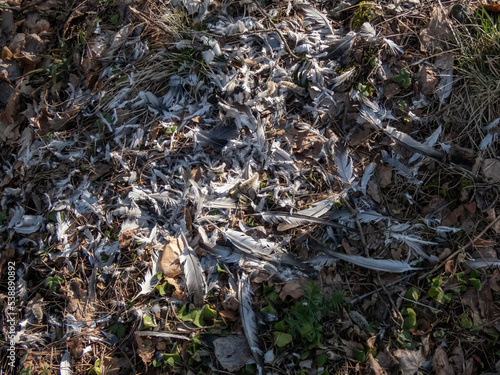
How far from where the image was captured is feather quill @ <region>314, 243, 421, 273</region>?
6.77ft

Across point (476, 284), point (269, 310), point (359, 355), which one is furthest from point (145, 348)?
point (476, 284)

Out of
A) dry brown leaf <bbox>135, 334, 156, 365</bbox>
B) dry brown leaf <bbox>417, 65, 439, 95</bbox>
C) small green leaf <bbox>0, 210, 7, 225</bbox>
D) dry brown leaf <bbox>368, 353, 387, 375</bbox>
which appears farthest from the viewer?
small green leaf <bbox>0, 210, 7, 225</bbox>

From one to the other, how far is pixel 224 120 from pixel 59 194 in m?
1.29

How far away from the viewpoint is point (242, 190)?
2.25 meters

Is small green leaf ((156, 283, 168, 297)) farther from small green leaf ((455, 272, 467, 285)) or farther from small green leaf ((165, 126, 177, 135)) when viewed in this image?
small green leaf ((455, 272, 467, 285))

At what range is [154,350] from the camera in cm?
203

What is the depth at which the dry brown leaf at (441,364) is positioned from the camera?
76.0 inches

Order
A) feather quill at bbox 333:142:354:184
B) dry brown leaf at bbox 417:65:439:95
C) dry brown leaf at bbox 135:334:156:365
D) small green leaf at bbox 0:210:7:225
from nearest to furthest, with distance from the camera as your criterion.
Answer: dry brown leaf at bbox 135:334:156:365, feather quill at bbox 333:142:354:184, dry brown leaf at bbox 417:65:439:95, small green leaf at bbox 0:210:7:225

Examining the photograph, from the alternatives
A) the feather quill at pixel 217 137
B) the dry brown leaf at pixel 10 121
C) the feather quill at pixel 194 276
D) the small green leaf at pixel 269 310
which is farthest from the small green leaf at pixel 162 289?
the dry brown leaf at pixel 10 121

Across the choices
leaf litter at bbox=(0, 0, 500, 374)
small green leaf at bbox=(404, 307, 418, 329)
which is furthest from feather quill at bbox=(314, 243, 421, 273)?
small green leaf at bbox=(404, 307, 418, 329)

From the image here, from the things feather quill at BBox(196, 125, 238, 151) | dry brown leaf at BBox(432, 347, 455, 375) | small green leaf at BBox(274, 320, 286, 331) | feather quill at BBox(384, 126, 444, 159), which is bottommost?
small green leaf at BBox(274, 320, 286, 331)

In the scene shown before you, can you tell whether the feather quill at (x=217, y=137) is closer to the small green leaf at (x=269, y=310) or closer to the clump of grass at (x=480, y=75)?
the small green leaf at (x=269, y=310)

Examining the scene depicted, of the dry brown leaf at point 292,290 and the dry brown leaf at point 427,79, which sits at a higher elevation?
the dry brown leaf at point 427,79

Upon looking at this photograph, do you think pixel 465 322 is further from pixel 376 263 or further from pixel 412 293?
pixel 376 263
